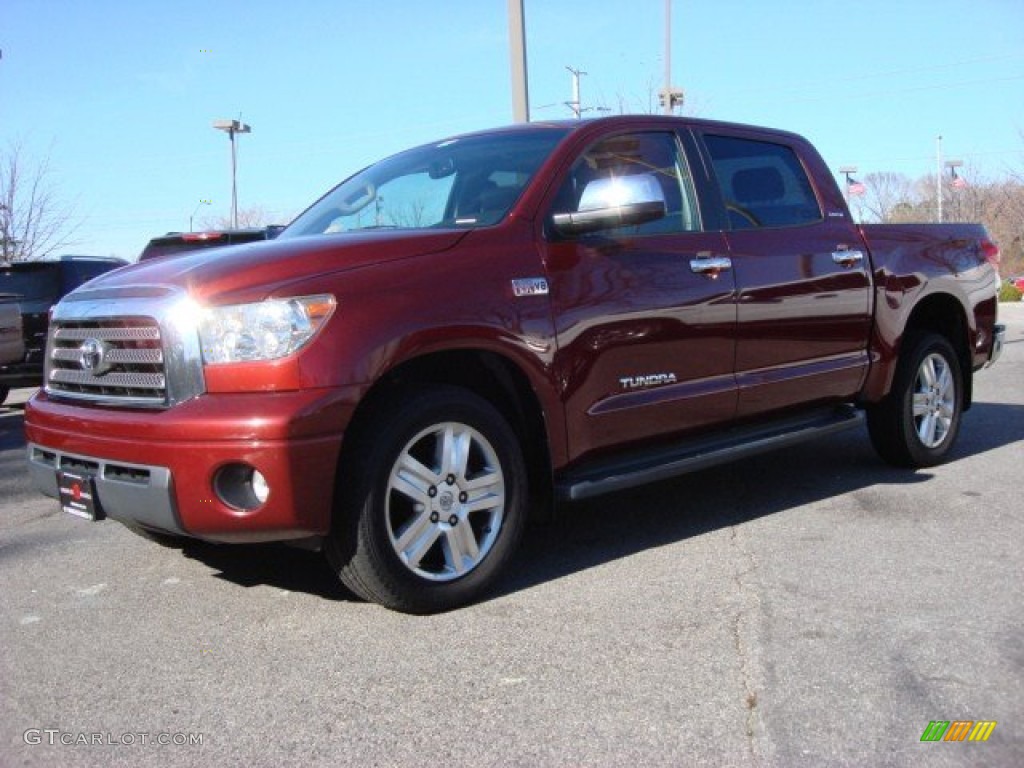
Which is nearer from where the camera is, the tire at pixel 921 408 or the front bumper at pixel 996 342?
the tire at pixel 921 408

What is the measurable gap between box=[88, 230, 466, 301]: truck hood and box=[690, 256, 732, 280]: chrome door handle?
123 cm

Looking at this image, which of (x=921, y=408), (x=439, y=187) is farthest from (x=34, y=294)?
(x=921, y=408)

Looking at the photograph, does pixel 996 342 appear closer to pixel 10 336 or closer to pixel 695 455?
pixel 695 455

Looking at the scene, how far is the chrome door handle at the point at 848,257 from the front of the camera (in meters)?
5.25

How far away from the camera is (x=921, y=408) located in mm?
5980

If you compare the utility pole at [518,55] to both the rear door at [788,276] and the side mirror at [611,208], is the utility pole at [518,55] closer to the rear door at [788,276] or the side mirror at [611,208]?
the rear door at [788,276]

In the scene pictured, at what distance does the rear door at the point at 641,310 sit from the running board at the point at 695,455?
0.09 meters

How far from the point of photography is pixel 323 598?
3938 millimetres

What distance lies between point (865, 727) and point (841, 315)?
2.97 m

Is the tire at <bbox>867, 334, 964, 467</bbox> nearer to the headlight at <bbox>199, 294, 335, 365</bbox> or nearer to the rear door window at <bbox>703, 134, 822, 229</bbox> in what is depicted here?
the rear door window at <bbox>703, 134, 822, 229</bbox>

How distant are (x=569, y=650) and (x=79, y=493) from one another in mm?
1916

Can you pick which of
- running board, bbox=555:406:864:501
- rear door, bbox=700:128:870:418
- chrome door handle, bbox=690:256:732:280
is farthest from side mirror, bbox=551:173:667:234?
running board, bbox=555:406:864:501

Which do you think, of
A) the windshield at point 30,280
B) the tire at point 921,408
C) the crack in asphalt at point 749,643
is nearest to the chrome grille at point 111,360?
the crack in asphalt at point 749,643

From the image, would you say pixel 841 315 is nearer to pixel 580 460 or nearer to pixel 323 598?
pixel 580 460
